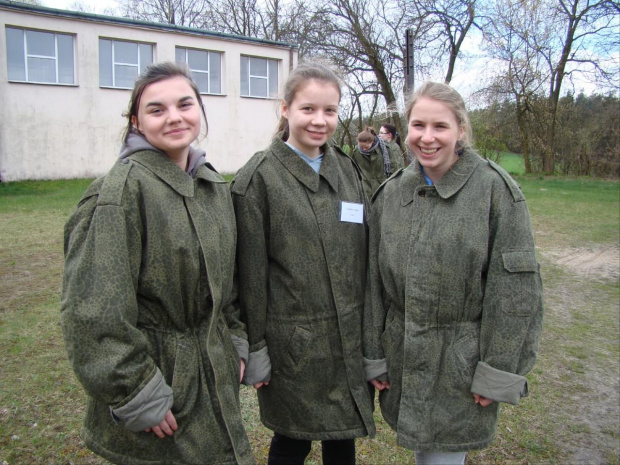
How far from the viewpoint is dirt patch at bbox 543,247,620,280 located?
22.3 feet

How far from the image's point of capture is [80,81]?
57.9ft

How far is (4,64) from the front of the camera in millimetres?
16375

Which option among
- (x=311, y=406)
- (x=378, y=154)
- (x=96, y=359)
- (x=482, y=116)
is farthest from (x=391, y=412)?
(x=482, y=116)

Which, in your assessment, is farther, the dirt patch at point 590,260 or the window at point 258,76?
the window at point 258,76

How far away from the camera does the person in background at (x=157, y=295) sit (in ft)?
4.78

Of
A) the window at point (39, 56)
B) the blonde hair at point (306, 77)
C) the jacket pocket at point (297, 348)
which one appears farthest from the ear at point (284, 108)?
the window at point (39, 56)

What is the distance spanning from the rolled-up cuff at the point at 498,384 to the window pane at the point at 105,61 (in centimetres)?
1887

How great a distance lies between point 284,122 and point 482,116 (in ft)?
70.8

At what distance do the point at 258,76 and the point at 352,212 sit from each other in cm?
2042

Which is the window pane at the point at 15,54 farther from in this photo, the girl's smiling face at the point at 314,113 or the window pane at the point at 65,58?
→ the girl's smiling face at the point at 314,113

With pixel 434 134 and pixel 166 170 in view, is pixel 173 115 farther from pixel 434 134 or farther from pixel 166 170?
pixel 434 134

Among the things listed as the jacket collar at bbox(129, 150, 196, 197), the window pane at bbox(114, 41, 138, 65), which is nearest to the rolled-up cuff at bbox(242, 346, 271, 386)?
the jacket collar at bbox(129, 150, 196, 197)

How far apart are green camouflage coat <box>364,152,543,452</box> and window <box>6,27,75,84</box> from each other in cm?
1836

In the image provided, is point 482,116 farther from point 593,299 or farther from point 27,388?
point 27,388
